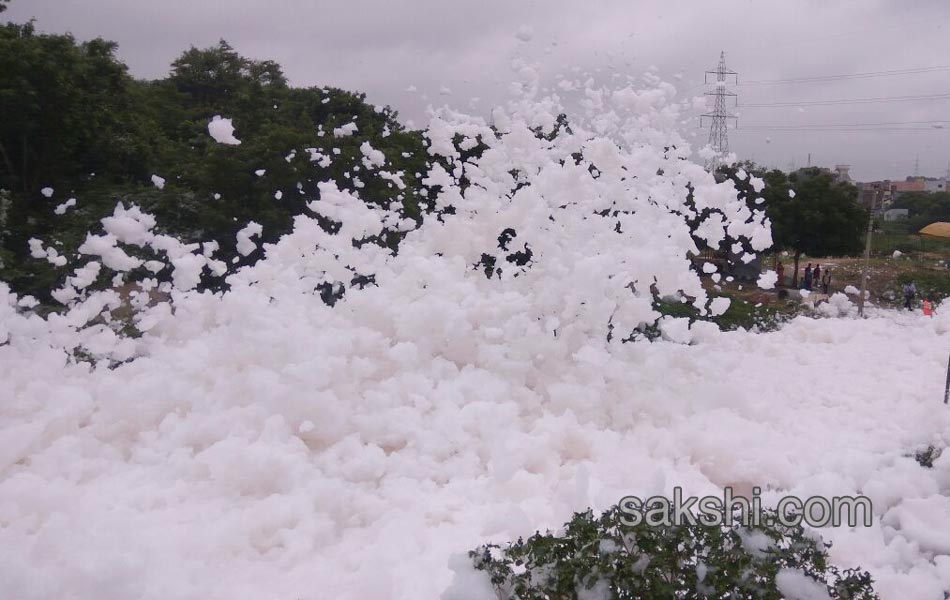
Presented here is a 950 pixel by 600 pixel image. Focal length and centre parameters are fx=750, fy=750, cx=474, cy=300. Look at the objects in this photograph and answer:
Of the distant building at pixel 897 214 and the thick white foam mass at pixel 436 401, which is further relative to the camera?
the distant building at pixel 897 214

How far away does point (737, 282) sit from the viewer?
10.4 m

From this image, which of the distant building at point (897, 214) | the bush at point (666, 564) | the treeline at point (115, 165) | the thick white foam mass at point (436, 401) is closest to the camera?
the bush at point (666, 564)

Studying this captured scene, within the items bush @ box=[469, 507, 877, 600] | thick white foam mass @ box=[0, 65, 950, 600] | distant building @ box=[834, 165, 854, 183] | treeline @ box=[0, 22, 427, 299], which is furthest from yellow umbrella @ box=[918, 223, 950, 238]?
bush @ box=[469, 507, 877, 600]

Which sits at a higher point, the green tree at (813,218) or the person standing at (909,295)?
the green tree at (813,218)

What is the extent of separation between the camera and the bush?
2.41 meters

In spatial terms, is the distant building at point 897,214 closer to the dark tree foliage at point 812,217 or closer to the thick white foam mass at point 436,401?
the dark tree foliage at point 812,217

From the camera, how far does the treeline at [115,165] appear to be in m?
8.45

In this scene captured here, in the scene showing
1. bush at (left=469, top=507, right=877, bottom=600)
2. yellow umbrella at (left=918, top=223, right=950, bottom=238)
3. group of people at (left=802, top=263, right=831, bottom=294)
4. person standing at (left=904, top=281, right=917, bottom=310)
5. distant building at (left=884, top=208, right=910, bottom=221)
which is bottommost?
bush at (left=469, top=507, right=877, bottom=600)

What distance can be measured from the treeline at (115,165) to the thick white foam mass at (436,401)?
1.72m

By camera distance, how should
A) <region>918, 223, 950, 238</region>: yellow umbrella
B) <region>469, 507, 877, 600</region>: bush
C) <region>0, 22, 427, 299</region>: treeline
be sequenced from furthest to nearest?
<region>918, 223, 950, 238</region>: yellow umbrella → <region>0, 22, 427, 299</region>: treeline → <region>469, 507, 877, 600</region>: bush

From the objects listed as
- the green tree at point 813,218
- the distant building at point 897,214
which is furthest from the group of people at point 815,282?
the distant building at point 897,214

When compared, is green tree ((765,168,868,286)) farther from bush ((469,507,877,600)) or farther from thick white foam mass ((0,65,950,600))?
bush ((469,507,877,600))

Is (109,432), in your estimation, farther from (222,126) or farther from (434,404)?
(222,126)

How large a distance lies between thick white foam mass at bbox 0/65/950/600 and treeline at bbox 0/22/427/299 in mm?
1715
